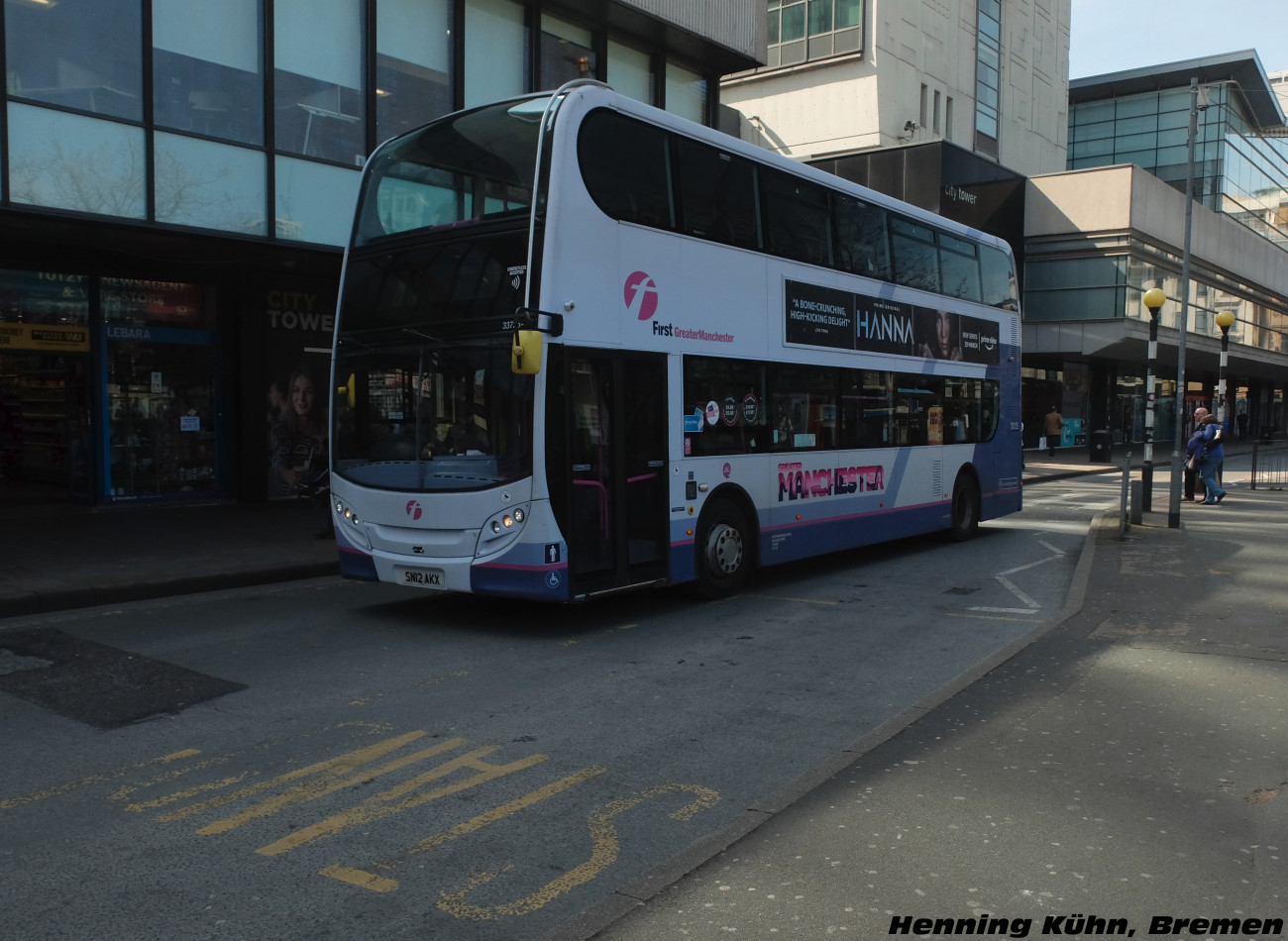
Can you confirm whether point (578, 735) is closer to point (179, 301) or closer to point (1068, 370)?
point (179, 301)

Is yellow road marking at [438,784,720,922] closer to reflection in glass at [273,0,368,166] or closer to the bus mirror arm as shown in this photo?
the bus mirror arm

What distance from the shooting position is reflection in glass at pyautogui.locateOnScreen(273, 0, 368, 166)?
14.2 metres

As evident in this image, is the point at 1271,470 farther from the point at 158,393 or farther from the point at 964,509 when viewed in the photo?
the point at 158,393

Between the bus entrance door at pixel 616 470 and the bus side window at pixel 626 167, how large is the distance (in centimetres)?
124

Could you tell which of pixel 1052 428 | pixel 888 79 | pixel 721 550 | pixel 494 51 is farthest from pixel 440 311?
pixel 888 79

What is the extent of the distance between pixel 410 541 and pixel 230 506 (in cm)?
927

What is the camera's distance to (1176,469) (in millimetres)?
15516

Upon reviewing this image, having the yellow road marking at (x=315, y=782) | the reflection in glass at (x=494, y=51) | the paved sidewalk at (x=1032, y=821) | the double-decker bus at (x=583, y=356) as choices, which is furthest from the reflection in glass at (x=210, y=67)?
the paved sidewalk at (x=1032, y=821)

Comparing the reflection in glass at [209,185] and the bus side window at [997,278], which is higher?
the reflection in glass at [209,185]

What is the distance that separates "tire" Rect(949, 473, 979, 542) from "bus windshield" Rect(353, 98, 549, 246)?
8670 millimetres

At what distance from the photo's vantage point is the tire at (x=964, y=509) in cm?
1452

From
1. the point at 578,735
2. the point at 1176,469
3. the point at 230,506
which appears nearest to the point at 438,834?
the point at 578,735

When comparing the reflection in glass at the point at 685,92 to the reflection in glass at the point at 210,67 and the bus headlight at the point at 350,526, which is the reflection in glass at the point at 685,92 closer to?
the reflection in glass at the point at 210,67

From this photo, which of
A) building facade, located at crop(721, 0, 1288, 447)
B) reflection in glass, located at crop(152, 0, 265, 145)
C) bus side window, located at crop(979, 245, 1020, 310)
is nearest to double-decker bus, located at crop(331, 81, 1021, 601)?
bus side window, located at crop(979, 245, 1020, 310)
